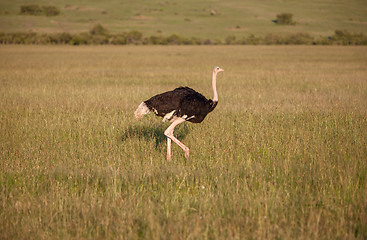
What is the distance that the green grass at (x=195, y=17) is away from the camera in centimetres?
8256

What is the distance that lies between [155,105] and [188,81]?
38.8ft

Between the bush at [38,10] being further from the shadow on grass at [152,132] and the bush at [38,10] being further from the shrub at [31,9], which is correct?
the shadow on grass at [152,132]

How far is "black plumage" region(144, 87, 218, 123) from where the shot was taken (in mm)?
6574

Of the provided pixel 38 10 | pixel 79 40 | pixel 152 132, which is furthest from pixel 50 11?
pixel 152 132

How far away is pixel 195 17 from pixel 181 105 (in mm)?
99384

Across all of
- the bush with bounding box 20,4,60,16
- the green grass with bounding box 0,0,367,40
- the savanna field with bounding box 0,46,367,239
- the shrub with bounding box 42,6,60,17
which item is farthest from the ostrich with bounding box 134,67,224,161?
the bush with bounding box 20,4,60,16

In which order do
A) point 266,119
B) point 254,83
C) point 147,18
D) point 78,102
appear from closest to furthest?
point 266,119
point 78,102
point 254,83
point 147,18

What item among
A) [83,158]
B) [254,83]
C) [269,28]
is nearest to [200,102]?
[83,158]

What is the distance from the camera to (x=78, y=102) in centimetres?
1243

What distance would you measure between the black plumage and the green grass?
230ft

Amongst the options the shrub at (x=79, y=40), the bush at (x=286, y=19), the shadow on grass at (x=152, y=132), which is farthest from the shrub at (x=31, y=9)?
the shadow on grass at (x=152, y=132)

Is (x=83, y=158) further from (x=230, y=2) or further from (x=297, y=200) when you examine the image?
(x=230, y=2)

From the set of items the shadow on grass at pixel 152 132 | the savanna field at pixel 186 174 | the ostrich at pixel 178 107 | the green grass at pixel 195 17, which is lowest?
the shadow on grass at pixel 152 132

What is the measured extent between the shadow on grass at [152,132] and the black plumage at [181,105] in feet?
4.63
